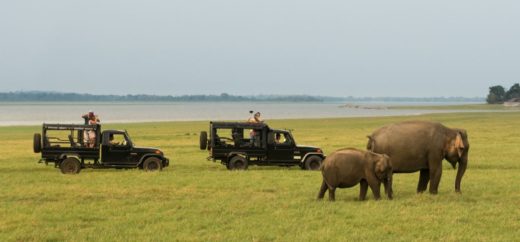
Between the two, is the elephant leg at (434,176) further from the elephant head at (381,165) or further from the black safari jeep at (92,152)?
the black safari jeep at (92,152)

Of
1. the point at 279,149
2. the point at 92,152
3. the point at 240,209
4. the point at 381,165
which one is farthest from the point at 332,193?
the point at 92,152

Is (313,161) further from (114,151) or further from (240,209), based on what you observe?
(240,209)

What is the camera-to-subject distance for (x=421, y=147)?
1595 cm

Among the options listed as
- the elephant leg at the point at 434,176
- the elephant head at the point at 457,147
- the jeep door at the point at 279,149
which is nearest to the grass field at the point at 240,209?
the elephant leg at the point at 434,176

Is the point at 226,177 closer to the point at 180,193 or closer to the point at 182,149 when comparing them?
the point at 180,193

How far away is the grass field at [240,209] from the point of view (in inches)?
448

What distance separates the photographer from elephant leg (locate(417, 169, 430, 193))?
54.2ft

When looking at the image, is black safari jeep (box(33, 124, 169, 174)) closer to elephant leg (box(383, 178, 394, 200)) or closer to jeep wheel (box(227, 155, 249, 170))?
jeep wheel (box(227, 155, 249, 170))

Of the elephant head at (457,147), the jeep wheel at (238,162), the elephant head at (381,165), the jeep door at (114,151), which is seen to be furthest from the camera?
the jeep wheel at (238,162)

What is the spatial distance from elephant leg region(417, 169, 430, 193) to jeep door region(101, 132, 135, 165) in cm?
1122

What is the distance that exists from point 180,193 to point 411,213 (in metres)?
6.41

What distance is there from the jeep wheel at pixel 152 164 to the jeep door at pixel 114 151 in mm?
554

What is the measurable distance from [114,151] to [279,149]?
246 inches

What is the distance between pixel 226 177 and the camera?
20.8 meters
